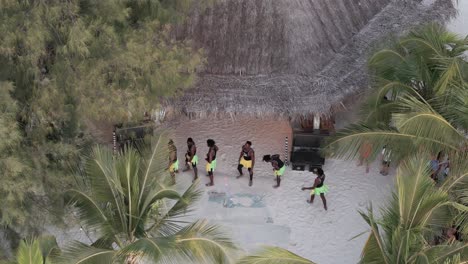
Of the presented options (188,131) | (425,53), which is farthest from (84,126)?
(425,53)

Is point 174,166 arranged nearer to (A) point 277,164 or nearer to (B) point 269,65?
(A) point 277,164

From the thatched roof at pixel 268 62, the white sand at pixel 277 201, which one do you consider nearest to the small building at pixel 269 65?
the thatched roof at pixel 268 62

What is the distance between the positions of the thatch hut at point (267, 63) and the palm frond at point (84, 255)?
460 cm

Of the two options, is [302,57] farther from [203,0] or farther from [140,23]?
[140,23]

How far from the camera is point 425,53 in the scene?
29.0 ft

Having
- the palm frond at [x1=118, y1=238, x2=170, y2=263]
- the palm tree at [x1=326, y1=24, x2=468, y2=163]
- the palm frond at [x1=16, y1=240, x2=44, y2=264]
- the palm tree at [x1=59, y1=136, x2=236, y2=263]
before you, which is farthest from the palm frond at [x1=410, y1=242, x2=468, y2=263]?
the palm frond at [x1=16, y1=240, x2=44, y2=264]

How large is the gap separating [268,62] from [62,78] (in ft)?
13.7

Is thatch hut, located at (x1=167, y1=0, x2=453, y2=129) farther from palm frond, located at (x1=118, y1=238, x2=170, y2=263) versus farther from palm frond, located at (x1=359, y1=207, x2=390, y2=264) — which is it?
palm frond, located at (x1=118, y1=238, x2=170, y2=263)

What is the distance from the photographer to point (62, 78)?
25.5 feet

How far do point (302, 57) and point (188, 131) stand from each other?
3.12m

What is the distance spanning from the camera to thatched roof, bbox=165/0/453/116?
10.3 meters

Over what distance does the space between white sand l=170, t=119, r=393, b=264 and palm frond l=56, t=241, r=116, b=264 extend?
3.53 m

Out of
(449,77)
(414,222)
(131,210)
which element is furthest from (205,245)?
(449,77)

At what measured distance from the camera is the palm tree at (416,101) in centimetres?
743
